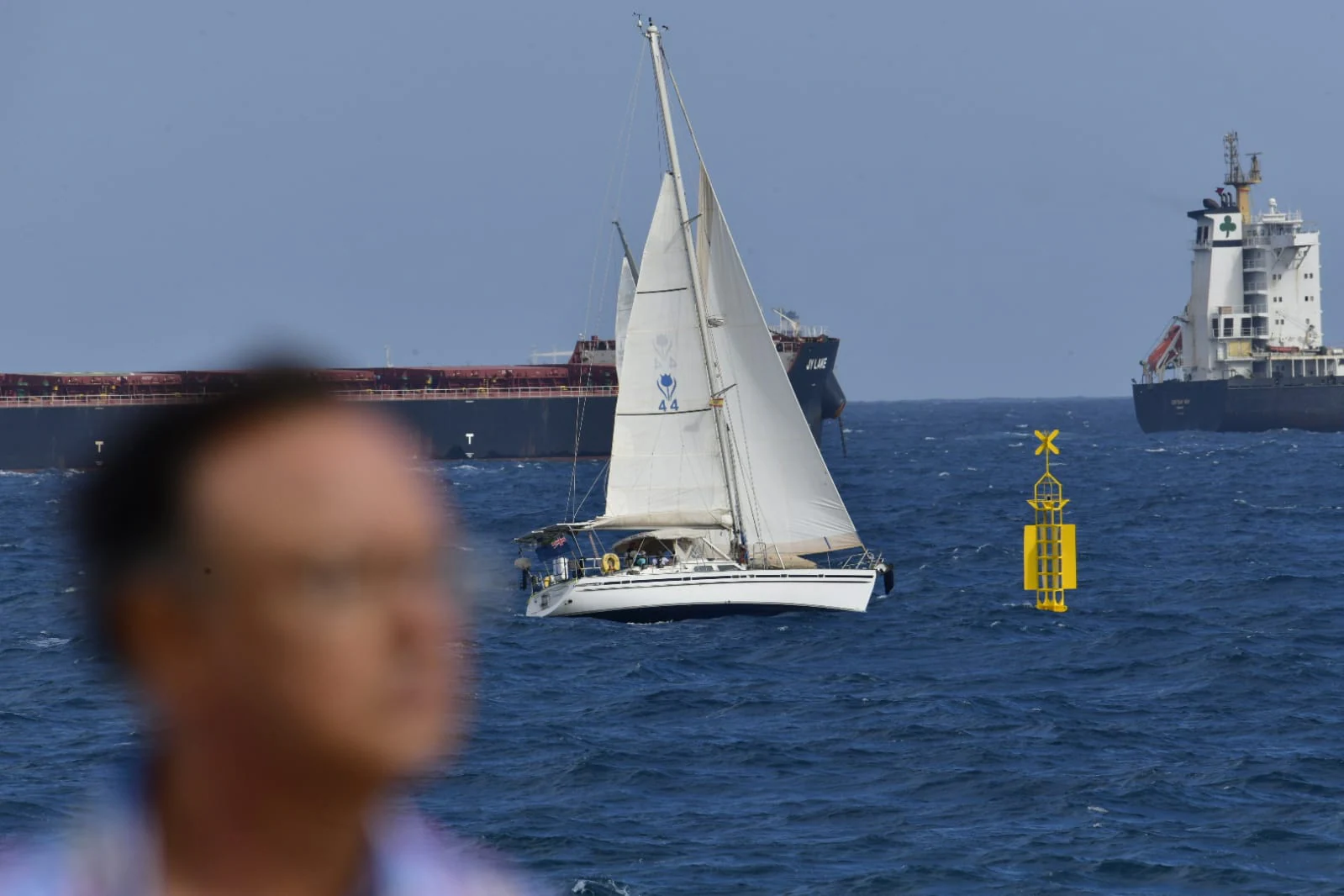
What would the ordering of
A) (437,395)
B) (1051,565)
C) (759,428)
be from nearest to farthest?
(759,428), (1051,565), (437,395)

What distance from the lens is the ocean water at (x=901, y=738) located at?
58.0 feet

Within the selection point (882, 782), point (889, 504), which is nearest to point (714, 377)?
point (882, 782)

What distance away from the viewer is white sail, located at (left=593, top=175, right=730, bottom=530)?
34.7 meters

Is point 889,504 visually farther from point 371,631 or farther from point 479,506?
point 371,631

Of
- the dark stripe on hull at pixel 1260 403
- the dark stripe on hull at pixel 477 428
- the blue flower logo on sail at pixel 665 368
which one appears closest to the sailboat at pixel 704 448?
the blue flower logo on sail at pixel 665 368

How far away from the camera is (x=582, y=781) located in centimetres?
2180

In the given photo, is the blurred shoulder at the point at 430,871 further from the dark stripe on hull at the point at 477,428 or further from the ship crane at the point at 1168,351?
the ship crane at the point at 1168,351

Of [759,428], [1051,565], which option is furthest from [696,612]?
[1051,565]

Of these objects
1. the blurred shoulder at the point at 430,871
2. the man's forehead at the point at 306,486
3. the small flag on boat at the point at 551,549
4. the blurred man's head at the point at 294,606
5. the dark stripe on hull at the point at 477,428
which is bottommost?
the small flag on boat at the point at 551,549

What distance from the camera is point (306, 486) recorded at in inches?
41.9

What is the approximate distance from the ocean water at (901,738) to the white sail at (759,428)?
1.86m

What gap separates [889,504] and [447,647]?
71160mm

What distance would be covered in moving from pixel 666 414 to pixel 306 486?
112 ft

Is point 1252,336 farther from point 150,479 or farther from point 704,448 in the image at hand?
point 150,479
